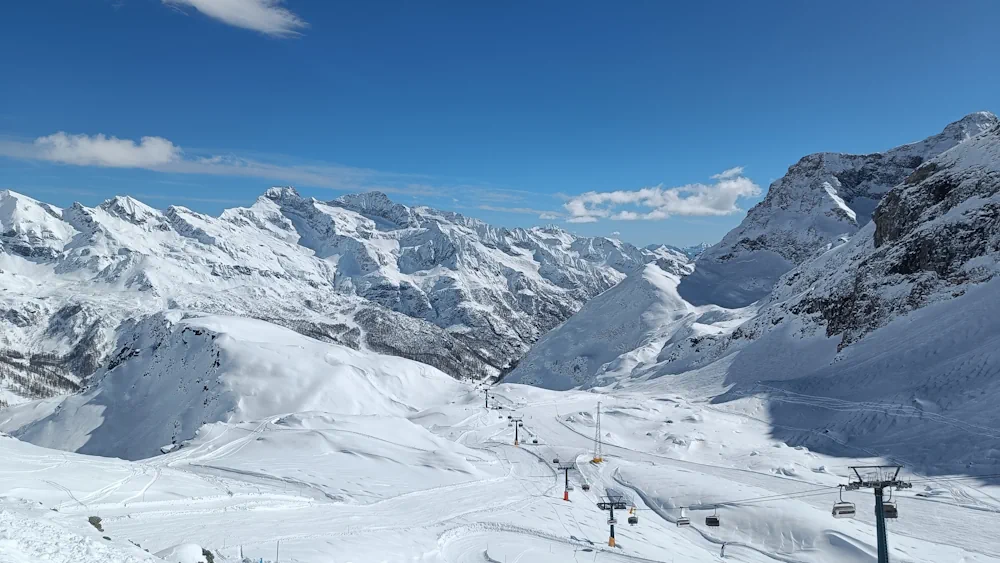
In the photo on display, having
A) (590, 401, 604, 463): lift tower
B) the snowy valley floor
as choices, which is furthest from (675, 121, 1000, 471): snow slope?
(590, 401, 604, 463): lift tower

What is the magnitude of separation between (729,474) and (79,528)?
5764cm

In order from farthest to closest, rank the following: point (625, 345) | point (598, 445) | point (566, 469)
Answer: point (625, 345)
point (598, 445)
point (566, 469)

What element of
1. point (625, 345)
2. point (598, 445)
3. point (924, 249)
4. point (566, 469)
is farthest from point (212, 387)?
point (625, 345)

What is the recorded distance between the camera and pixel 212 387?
10000cm

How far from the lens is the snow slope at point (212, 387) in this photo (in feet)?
322

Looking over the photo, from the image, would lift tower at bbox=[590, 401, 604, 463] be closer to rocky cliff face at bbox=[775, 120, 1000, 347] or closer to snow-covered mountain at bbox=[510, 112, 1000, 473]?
snow-covered mountain at bbox=[510, 112, 1000, 473]

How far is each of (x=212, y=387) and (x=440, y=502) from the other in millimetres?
71674

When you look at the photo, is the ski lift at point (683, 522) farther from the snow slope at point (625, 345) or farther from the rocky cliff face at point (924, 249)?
the snow slope at point (625, 345)

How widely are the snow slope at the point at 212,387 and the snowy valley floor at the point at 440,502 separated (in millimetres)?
27433

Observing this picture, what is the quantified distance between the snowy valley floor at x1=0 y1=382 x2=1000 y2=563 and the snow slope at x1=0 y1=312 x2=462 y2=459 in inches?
1080

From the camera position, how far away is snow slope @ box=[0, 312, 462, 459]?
322 feet

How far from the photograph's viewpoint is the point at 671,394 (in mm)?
114000

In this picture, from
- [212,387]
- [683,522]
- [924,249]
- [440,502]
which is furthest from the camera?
[212,387]

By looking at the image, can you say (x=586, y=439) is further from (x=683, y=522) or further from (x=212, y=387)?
(x=212, y=387)
